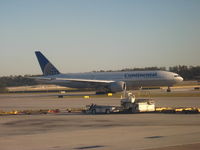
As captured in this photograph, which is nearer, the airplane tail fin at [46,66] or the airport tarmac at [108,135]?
the airport tarmac at [108,135]

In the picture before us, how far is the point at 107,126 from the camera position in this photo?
84.1 ft

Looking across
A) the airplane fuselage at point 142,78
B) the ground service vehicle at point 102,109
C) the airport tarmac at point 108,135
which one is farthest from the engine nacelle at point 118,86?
the airport tarmac at point 108,135

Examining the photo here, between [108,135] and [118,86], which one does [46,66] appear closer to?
[118,86]

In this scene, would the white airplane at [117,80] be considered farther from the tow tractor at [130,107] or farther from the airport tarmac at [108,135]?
the airport tarmac at [108,135]

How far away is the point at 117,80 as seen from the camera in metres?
79.4

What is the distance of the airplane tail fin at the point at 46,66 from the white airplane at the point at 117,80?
134 inches

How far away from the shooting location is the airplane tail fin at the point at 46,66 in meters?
88.9

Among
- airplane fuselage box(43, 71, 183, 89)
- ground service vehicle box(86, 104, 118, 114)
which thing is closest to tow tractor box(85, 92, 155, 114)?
ground service vehicle box(86, 104, 118, 114)

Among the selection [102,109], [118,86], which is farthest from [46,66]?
[102,109]

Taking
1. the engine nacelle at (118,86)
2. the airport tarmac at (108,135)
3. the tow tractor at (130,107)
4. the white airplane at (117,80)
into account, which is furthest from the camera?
the white airplane at (117,80)

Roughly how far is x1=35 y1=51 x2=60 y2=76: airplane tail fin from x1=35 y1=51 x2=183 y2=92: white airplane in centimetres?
341

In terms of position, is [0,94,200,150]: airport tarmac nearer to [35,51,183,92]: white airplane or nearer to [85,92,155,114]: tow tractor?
[85,92,155,114]: tow tractor

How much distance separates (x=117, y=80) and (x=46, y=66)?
60.3 feet

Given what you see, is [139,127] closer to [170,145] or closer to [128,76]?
[170,145]
